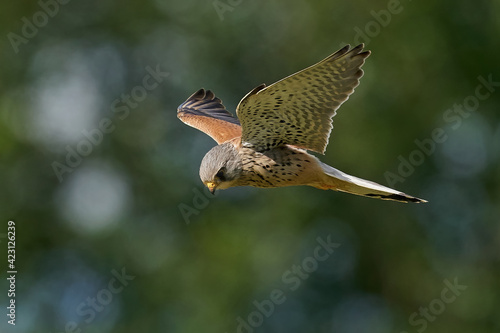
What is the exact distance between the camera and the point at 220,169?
5.88m

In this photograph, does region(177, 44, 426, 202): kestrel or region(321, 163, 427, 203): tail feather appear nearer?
region(177, 44, 426, 202): kestrel

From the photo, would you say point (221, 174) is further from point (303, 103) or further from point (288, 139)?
point (303, 103)

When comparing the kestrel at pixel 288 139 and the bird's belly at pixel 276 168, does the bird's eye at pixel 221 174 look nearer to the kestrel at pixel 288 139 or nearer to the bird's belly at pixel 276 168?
the kestrel at pixel 288 139

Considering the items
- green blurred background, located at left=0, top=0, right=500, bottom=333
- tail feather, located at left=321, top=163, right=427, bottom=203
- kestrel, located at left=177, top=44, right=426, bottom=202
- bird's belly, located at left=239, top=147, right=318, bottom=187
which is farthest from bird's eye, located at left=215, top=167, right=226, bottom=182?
green blurred background, located at left=0, top=0, right=500, bottom=333

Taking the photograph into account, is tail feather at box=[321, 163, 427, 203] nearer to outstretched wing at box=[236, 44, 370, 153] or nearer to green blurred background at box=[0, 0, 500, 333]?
outstretched wing at box=[236, 44, 370, 153]

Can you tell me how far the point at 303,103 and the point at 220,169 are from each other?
2.17 ft

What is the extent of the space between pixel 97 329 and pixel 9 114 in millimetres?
4543

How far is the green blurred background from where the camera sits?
15461 millimetres

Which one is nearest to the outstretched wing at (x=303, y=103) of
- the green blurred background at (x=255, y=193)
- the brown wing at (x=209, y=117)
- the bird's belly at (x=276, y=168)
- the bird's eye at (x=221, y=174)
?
the bird's belly at (x=276, y=168)

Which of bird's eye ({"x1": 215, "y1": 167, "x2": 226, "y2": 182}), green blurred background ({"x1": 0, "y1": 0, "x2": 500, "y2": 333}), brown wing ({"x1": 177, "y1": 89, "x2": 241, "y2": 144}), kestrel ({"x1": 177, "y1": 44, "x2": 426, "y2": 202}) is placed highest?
kestrel ({"x1": 177, "y1": 44, "x2": 426, "y2": 202})

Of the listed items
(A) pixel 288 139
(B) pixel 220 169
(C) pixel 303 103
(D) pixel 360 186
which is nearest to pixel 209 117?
(A) pixel 288 139

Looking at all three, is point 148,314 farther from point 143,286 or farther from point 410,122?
point 410,122

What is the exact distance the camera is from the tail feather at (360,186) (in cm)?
592

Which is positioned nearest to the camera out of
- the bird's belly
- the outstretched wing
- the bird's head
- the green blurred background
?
the outstretched wing
